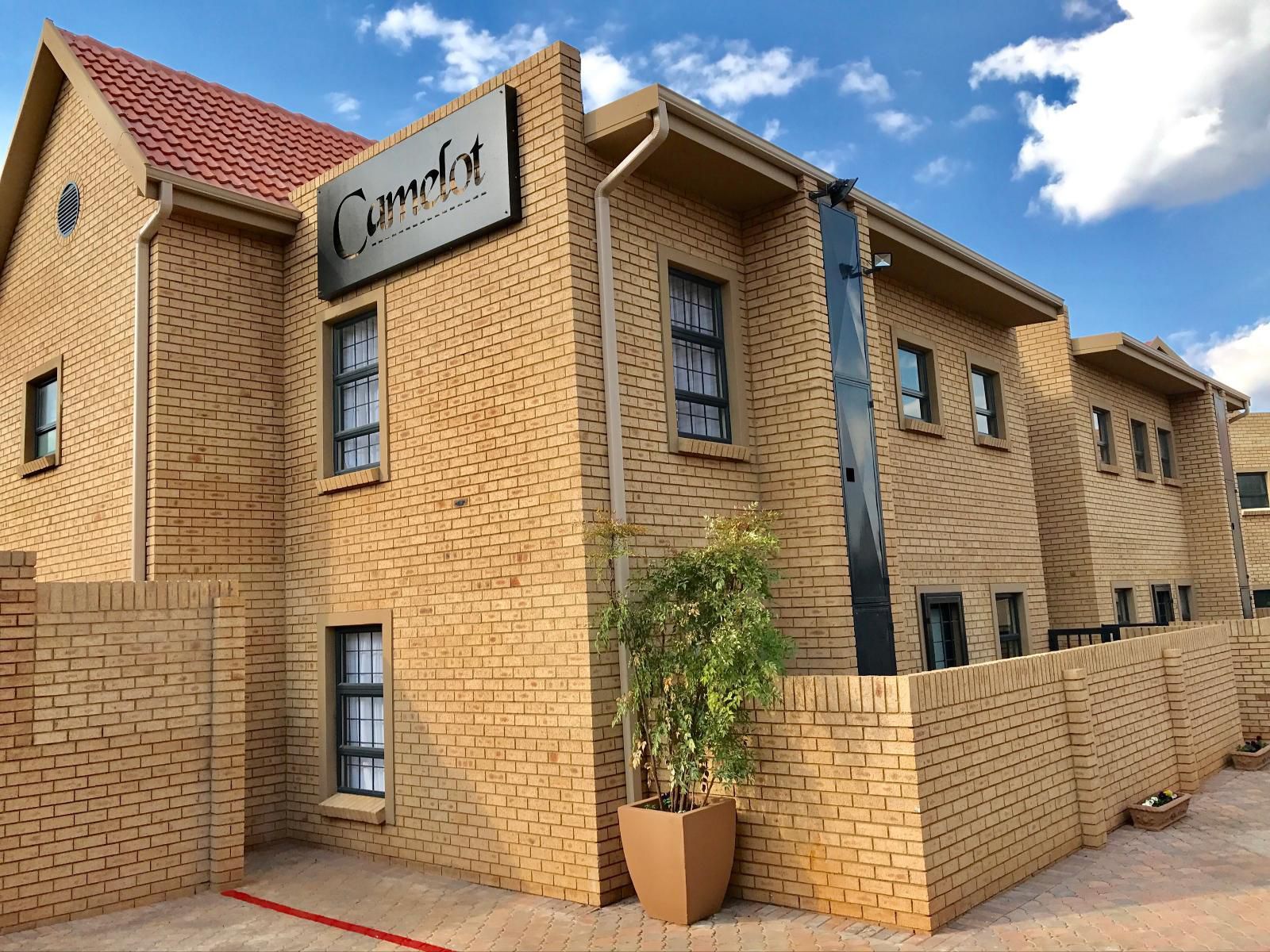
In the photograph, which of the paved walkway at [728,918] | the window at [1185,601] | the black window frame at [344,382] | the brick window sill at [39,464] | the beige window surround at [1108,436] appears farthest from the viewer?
the window at [1185,601]

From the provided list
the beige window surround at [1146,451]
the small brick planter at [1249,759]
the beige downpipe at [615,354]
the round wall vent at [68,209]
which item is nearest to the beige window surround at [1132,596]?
the beige window surround at [1146,451]

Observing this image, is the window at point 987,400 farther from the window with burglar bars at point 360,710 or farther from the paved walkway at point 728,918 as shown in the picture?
the window with burglar bars at point 360,710

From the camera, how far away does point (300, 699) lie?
1076 centimetres

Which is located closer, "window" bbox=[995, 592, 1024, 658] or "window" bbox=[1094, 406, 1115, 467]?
"window" bbox=[995, 592, 1024, 658]

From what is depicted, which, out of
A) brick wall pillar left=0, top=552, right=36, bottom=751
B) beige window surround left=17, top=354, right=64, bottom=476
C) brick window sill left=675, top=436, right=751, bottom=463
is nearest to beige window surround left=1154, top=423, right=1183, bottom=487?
brick window sill left=675, top=436, right=751, bottom=463

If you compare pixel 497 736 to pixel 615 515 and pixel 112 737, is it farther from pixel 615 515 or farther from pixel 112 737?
A: pixel 112 737

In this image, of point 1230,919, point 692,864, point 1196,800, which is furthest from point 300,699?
point 1196,800

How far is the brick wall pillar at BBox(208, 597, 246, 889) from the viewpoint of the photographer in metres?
8.97

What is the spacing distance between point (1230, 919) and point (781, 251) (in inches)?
270

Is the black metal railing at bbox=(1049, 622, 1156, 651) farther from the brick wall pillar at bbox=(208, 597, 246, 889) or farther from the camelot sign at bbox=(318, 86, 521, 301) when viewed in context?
the brick wall pillar at bbox=(208, 597, 246, 889)

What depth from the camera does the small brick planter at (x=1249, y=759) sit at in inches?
516

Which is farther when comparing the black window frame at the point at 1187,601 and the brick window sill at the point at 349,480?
the black window frame at the point at 1187,601

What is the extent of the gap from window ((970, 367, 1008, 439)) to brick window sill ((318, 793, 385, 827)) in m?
9.64

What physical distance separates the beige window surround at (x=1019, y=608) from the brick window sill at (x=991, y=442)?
194 centimetres
